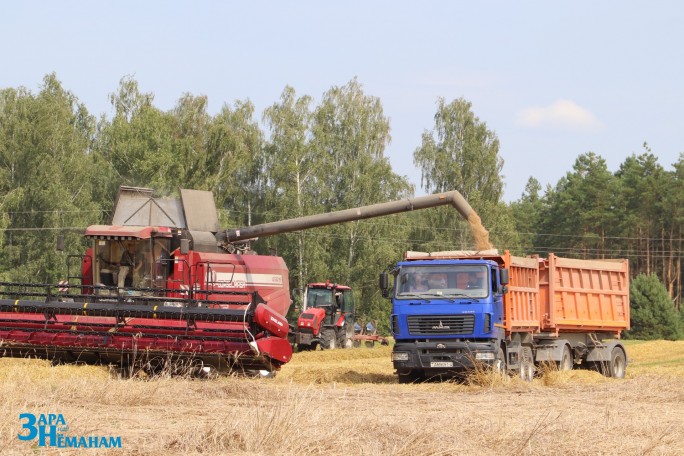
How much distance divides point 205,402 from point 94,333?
455 centimetres

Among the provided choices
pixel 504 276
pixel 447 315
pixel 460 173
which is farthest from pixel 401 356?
pixel 460 173

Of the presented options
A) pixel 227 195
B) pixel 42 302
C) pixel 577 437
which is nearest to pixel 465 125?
pixel 227 195

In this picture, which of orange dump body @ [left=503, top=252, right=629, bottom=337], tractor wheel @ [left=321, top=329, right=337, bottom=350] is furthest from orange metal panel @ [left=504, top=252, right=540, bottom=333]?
tractor wheel @ [left=321, top=329, right=337, bottom=350]

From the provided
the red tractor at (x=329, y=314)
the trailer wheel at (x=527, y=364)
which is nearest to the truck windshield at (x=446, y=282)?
the trailer wheel at (x=527, y=364)

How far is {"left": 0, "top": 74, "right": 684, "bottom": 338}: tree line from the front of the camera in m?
48.2

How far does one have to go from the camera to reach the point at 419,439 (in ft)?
26.6

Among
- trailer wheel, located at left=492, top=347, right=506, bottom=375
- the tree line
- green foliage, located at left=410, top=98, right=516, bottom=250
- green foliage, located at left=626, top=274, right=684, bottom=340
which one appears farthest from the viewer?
green foliage, located at left=410, top=98, right=516, bottom=250

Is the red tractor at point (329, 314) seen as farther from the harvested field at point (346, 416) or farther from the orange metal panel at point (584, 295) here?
the harvested field at point (346, 416)

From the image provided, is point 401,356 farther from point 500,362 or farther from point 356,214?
point 356,214

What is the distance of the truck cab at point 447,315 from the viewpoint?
17984 mm

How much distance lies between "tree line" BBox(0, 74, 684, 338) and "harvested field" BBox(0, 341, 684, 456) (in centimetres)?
2811

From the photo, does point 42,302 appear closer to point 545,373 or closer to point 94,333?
point 94,333

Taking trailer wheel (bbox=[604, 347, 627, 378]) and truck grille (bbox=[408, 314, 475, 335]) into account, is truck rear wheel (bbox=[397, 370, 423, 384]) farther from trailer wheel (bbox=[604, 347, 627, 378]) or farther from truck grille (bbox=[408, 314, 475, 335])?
trailer wheel (bbox=[604, 347, 627, 378])

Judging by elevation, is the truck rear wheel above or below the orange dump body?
below
